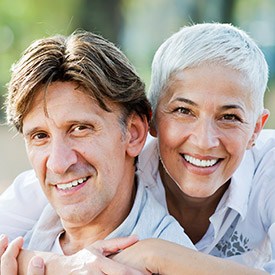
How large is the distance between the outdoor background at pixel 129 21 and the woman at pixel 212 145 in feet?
24.7

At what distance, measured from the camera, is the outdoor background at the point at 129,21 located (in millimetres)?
11734

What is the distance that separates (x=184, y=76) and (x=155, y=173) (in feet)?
1.61

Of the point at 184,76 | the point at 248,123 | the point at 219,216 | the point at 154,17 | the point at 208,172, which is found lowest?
the point at 154,17

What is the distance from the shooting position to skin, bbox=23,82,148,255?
2.37 m

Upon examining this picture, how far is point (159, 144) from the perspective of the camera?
2.73 m

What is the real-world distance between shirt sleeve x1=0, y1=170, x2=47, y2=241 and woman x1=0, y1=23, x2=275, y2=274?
0.42 metres

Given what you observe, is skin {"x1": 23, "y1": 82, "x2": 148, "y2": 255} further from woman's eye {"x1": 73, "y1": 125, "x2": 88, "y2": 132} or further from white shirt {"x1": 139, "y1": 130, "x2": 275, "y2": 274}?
white shirt {"x1": 139, "y1": 130, "x2": 275, "y2": 274}

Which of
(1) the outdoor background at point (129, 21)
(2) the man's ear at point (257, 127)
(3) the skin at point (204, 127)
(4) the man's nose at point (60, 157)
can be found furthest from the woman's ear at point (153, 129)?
(1) the outdoor background at point (129, 21)

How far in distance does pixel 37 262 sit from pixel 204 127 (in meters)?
0.72

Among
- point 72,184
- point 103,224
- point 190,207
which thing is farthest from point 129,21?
point 72,184

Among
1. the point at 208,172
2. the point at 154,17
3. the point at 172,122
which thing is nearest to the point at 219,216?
the point at 208,172

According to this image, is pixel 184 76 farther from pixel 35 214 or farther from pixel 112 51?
pixel 35 214

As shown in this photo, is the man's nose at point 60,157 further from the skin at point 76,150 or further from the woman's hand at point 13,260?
the woman's hand at point 13,260

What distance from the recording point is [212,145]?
2590 mm
